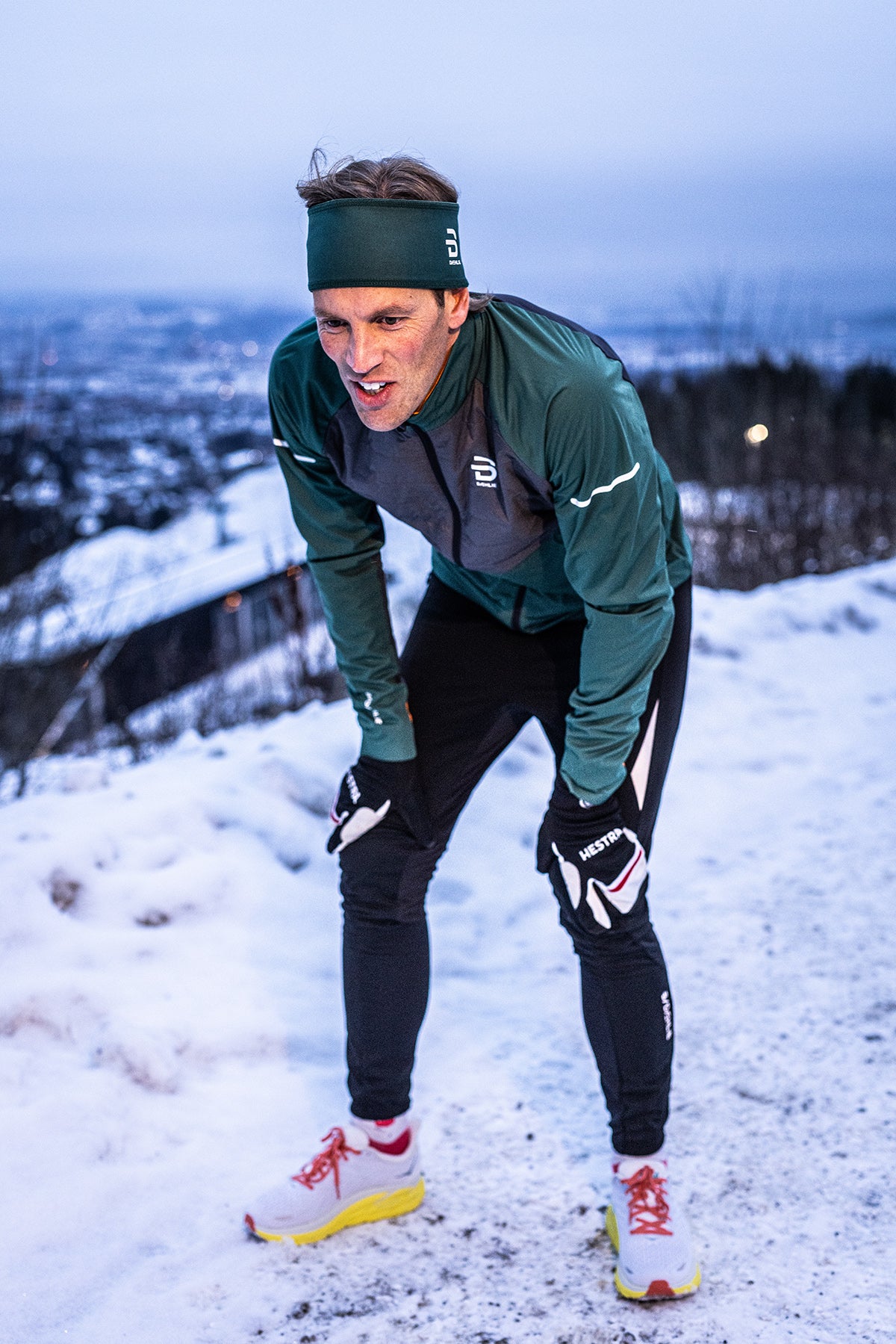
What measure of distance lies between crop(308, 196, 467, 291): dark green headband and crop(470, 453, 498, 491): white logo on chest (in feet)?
0.98

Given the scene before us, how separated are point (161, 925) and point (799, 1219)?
1.88 meters

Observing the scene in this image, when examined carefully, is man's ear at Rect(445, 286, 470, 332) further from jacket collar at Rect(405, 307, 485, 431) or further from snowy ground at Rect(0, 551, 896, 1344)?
snowy ground at Rect(0, 551, 896, 1344)

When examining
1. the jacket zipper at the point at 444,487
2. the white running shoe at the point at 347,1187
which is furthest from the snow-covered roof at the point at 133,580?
the white running shoe at the point at 347,1187

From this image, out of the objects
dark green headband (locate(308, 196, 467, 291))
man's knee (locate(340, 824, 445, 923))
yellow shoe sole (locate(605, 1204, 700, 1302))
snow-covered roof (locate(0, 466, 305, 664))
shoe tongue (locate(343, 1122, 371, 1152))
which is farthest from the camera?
snow-covered roof (locate(0, 466, 305, 664))

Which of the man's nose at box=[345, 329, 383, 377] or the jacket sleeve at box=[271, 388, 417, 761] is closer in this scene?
the man's nose at box=[345, 329, 383, 377]

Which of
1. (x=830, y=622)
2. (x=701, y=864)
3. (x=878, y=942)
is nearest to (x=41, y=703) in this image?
(x=830, y=622)

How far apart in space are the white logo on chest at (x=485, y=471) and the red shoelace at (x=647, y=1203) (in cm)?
140

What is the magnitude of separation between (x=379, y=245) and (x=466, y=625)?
0.87 meters

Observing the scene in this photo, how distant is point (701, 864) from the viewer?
381cm

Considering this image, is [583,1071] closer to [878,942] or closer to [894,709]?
[878,942]

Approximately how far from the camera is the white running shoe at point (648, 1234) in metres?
2.04

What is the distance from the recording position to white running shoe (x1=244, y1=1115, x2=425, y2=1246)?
2.21 metres

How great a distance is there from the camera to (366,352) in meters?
1.77

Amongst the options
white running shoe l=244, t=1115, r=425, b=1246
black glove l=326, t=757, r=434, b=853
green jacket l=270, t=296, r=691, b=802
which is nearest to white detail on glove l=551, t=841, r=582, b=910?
green jacket l=270, t=296, r=691, b=802
